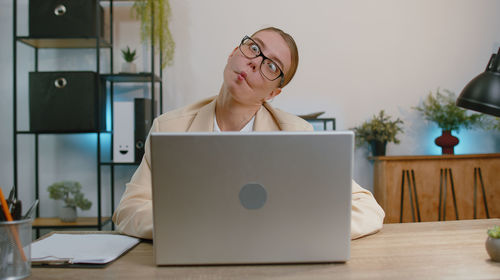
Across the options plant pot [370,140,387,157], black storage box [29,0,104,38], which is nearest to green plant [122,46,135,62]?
black storage box [29,0,104,38]

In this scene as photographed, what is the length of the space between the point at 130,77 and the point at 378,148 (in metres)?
1.78

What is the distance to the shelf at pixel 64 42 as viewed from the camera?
2.75 metres

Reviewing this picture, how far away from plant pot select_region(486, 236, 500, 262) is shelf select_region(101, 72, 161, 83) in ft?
7.61

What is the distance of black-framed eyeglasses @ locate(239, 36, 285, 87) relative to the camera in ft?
4.61

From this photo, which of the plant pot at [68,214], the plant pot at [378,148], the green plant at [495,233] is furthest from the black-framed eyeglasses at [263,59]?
the plant pot at [68,214]

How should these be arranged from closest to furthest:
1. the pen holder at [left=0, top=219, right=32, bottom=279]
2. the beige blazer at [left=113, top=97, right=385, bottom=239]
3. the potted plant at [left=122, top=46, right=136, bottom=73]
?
the pen holder at [left=0, top=219, right=32, bottom=279] < the beige blazer at [left=113, top=97, right=385, bottom=239] < the potted plant at [left=122, top=46, right=136, bottom=73]

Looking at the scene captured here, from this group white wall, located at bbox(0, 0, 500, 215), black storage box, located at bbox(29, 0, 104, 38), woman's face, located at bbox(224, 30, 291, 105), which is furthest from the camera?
white wall, located at bbox(0, 0, 500, 215)

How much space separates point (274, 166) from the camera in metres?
0.75

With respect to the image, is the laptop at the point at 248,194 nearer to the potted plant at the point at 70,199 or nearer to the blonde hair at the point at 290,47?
the blonde hair at the point at 290,47

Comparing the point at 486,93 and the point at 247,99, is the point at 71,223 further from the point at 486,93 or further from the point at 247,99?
the point at 486,93

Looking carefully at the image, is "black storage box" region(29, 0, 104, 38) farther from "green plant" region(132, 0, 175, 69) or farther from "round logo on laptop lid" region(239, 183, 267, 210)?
"round logo on laptop lid" region(239, 183, 267, 210)

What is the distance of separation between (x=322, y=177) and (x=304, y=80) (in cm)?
245

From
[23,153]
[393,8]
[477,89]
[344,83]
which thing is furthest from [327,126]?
[23,153]

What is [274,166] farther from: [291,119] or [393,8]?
[393,8]
